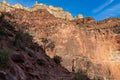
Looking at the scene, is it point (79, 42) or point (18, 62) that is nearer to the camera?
point (18, 62)

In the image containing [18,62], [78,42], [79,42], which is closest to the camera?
[18,62]

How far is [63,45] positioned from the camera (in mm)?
50125

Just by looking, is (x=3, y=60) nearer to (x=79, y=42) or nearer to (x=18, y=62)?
(x=18, y=62)

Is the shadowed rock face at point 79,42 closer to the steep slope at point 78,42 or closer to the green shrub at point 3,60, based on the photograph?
the steep slope at point 78,42

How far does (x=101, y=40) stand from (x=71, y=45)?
31.7ft

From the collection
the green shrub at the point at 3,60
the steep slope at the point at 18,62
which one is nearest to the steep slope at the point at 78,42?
the steep slope at the point at 18,62

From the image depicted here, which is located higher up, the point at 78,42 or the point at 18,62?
the point at 78,42

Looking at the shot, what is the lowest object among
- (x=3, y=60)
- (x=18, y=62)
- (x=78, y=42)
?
(x=18, y=62)

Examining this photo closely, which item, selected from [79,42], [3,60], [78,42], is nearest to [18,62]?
[3,60]

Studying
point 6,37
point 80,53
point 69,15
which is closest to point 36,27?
point 80,53

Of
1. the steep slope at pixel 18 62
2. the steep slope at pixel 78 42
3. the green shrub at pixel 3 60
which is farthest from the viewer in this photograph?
the steep slope at pixel 78 42

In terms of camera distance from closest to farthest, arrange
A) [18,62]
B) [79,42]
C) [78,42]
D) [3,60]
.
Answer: [3,60], [18,62], [78,42], [79,42]

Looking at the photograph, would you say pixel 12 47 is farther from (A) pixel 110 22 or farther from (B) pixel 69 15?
(B) pixel 69 15

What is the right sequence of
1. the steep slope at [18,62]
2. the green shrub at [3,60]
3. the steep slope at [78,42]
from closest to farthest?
the green shrub at [3,60], the steep slope at [18,62], the steep slope at [78,42]
